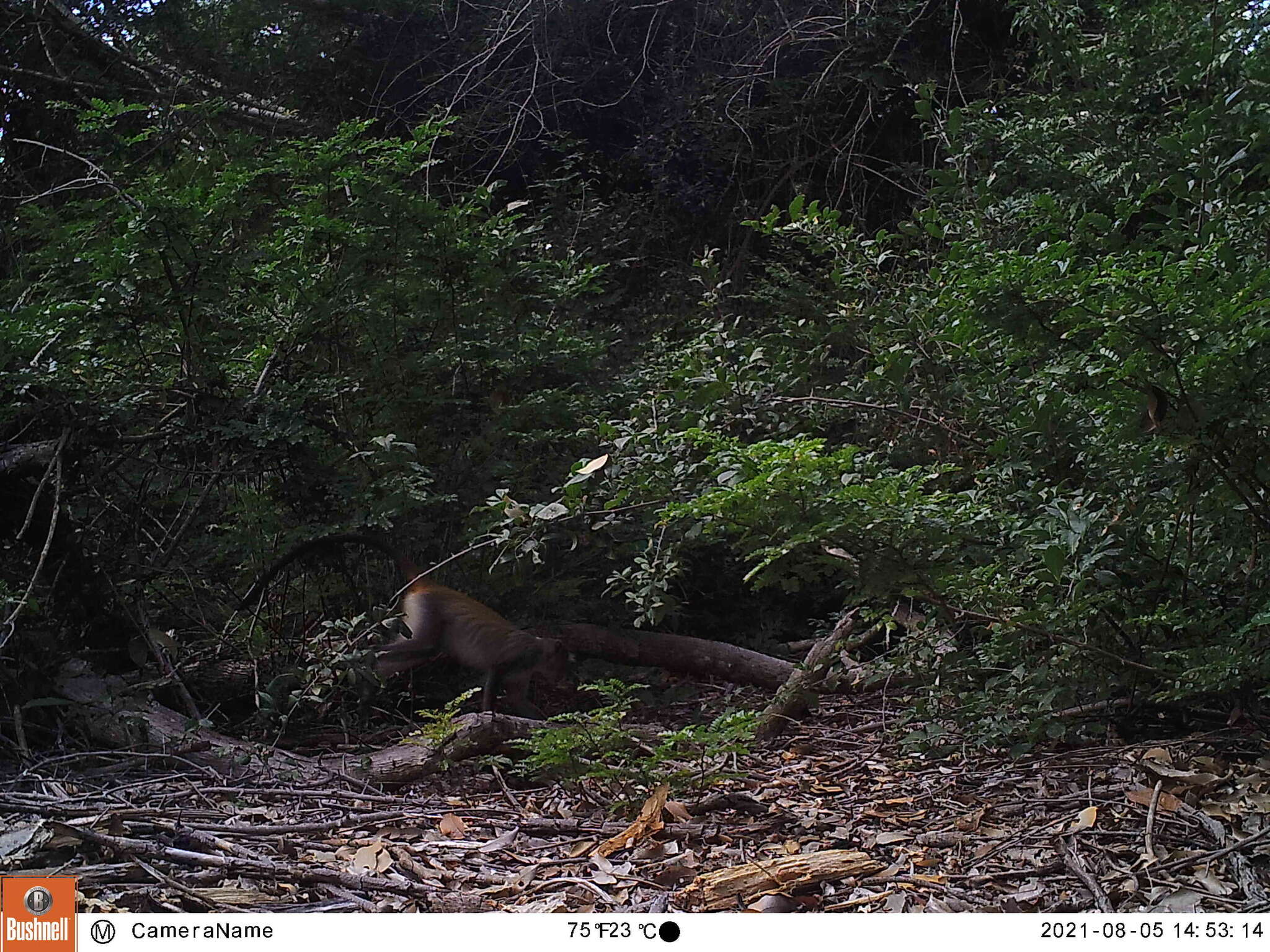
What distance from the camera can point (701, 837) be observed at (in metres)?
2.38

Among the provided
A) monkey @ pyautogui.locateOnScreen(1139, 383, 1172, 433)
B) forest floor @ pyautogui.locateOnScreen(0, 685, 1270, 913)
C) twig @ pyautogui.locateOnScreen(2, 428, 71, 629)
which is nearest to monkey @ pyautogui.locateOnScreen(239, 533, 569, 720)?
forest floor @ pyautogui.locateOnScreen(0, 685, 1270, 913)

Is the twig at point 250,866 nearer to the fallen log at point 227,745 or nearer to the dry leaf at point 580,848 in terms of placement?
the dry leaf at point 580,848

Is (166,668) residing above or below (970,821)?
above

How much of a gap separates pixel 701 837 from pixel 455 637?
1512 millimetres

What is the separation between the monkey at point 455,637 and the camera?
358cm

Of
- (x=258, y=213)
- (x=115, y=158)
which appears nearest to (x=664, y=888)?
(x=115, y=158)

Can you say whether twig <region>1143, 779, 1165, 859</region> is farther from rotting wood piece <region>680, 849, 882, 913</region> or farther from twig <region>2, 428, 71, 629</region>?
twig <region>2, 428, 71, 629</region>

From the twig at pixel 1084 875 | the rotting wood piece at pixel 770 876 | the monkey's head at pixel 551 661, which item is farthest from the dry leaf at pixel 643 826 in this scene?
the monkey's head at pixel 551 661
